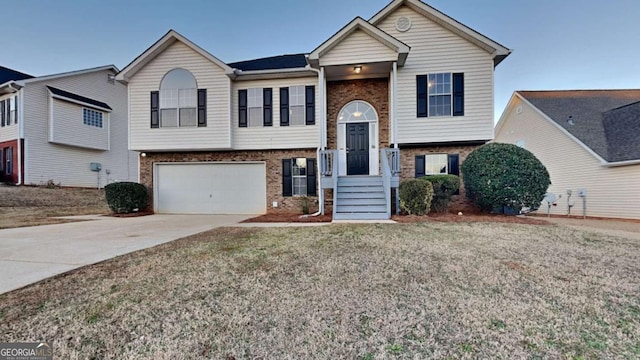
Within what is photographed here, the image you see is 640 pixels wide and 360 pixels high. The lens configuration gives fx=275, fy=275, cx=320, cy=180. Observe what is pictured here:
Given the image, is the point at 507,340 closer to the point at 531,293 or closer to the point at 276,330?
the point at 531,293

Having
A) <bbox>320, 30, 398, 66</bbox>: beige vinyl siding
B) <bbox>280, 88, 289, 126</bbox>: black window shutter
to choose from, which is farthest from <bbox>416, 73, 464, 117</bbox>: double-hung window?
<bbox>280, 88, 289, 126</bbox>: black window shutter

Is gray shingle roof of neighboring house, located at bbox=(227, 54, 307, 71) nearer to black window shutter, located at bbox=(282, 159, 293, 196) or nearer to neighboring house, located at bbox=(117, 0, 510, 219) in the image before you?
neighboring house, located at bbox=(117, 0, 510, 219)

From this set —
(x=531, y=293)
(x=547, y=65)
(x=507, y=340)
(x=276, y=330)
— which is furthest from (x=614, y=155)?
(x=276, y=330)

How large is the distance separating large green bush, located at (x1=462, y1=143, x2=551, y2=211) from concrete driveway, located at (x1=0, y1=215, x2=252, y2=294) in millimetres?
8699

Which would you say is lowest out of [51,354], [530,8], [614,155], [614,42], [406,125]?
[51,354]

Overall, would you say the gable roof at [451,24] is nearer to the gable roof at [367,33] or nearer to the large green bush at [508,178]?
the gable roof at [367,33]

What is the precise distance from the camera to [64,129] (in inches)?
645

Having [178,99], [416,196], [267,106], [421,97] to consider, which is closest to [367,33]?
[421,97]

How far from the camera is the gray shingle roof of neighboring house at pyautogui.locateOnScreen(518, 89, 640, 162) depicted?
11.8 metres

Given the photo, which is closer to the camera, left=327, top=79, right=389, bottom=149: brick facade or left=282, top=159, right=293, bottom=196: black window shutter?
left=327, top=79, right=389, bottom=149: brick facade

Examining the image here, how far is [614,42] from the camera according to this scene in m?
14.7

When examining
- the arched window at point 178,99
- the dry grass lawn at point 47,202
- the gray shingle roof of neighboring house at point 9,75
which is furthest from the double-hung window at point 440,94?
the gray shingle roof of neighboring house at point 9,75

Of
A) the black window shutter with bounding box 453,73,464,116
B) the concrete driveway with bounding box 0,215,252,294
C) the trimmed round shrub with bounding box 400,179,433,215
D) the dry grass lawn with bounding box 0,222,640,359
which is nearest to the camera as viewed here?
the dry grass lawn with bounding box 0,222,640,359

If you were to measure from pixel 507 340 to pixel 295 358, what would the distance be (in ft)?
Answer: 5.63
